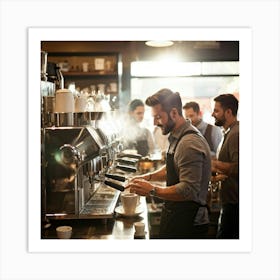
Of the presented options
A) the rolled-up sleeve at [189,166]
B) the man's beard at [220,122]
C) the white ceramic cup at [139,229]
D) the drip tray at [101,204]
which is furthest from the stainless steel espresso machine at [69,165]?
the man's beard at [220,122]

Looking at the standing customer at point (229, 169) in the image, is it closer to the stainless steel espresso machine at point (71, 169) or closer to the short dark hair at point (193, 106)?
the short dark hair at point (193, 106)

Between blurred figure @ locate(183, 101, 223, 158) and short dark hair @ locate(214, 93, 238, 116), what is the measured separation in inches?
4.8

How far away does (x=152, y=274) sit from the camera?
74.2 inches

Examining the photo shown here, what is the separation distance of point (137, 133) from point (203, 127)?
892 millimetres

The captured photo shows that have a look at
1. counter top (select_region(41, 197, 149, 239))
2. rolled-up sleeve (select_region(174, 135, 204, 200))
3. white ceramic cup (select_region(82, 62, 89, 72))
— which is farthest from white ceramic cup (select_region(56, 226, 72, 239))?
white ceramic cup (select_region(82, 62, 89, 72))

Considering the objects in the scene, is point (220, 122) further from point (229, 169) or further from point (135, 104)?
point (135, 104)

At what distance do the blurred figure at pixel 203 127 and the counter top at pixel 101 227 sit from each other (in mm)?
523

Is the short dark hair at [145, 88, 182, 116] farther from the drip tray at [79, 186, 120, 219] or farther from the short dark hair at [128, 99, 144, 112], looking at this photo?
the drip tray at [79, 186, 120, 219]

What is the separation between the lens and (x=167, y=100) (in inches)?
83.6

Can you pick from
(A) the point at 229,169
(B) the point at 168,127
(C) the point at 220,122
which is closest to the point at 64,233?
(B) the point at 168,127

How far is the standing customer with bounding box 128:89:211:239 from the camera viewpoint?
198 cm
